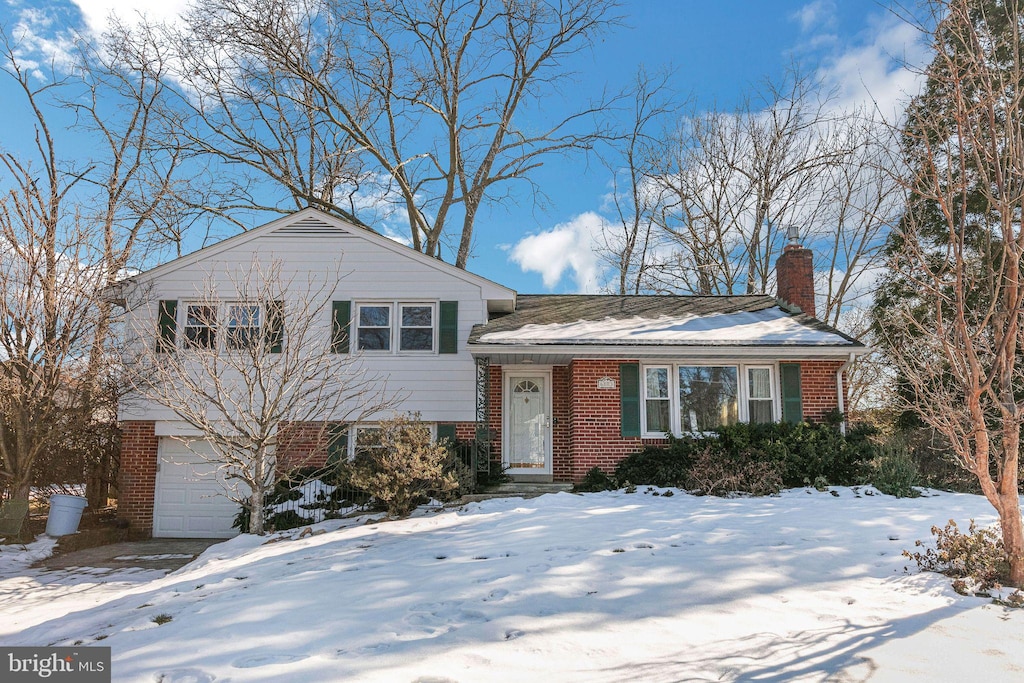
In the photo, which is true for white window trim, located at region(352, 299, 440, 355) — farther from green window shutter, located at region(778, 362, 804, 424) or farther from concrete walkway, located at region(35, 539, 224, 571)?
green window shutter, located at region(778, 362, 804, 424)

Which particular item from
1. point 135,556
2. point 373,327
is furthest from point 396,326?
point 135,556

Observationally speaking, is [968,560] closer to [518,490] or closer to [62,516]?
[518,490]

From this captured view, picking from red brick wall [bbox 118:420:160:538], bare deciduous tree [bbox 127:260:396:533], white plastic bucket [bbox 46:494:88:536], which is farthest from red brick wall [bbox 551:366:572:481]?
white plastic bucket [bbox 46:494:88:536]

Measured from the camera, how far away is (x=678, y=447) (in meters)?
12.8

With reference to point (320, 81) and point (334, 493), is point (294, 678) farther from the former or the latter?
point (320, 81)

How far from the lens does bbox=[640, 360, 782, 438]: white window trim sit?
13.6 metres

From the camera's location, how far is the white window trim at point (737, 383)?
13633 millimetres

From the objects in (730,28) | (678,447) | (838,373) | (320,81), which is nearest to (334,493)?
(678,447)

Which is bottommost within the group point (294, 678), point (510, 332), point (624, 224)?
point (294, 678)

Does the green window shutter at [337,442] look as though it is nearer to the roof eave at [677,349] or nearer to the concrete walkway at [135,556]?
the concrete walkway at [135,556]

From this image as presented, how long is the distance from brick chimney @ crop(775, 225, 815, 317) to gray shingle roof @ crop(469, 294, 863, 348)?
52 centimetres

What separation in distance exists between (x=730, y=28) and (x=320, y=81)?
12787mm

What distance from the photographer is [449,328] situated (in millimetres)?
14188

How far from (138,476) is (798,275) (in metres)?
15.5
